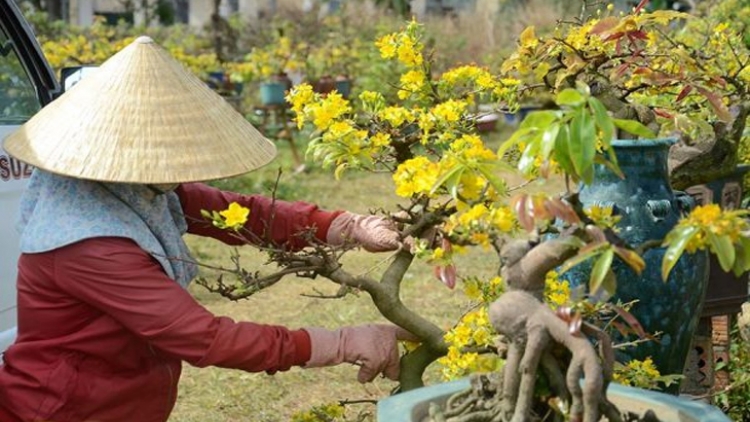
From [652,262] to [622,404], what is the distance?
95 centimetres

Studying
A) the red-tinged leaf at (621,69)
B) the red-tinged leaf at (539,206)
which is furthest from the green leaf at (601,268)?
the red-tinged leaf at (621,69)

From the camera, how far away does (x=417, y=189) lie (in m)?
2.50

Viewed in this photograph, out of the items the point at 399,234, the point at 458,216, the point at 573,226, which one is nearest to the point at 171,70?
the point at 399,234

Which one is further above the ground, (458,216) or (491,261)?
(458,216)

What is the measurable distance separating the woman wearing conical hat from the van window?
3.72ft

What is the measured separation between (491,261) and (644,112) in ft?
15.3

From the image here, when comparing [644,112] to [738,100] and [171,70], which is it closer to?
[738,100]

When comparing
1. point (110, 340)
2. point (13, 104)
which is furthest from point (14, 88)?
point (110, 340)

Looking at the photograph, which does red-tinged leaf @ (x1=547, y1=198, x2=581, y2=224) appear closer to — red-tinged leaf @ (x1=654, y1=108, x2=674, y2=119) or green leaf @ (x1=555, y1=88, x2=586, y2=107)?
green leaf @ (x1=555, y1=88, x2=586, y2=107)

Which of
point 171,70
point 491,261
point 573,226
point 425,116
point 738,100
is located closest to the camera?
point 573,226

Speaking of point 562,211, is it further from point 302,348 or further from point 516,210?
point 302,348

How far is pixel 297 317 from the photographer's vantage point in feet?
21.5

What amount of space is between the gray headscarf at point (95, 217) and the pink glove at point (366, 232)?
477 millimetres

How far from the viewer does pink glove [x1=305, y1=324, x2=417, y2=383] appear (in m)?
2.87
